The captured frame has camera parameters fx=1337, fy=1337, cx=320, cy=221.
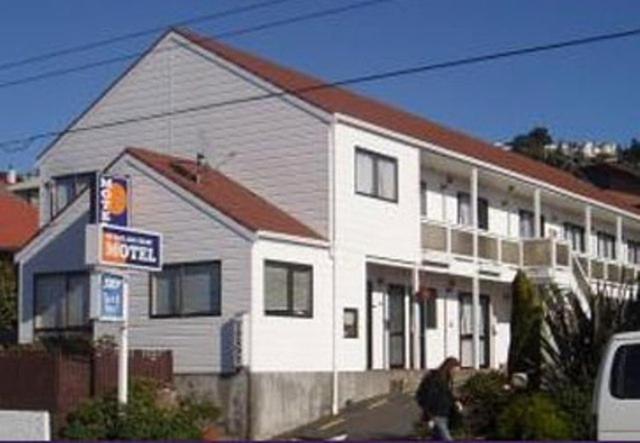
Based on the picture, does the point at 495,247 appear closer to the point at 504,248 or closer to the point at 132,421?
the point at 504,248

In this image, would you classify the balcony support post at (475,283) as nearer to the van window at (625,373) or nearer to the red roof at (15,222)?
the red roof at (15,222)

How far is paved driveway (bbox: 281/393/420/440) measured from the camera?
25.0 metres

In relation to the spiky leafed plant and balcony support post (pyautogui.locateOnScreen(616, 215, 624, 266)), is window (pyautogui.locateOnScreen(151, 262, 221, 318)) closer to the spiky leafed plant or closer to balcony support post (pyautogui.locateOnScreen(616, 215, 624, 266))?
the spiky leafed plant

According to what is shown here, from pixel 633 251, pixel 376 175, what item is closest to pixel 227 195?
pixel 376 175

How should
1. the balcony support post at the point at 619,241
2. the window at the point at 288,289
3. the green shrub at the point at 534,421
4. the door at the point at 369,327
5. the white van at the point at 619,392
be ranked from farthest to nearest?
1. the balcony support post at the point at 619,241
2. the door at the point at 369,327
3. the window at the point at 288,289
4. the green shrub at the point at 534,421
5. the white van at the point at 619,392

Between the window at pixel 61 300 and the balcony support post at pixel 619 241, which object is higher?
the balcony support post at pixel 619 241

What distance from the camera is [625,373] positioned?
45.1 ft

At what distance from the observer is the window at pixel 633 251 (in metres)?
50.2

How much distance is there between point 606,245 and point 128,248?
28.8 metres

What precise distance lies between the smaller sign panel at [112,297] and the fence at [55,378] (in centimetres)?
349

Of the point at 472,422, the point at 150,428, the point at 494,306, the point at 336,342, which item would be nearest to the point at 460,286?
the point at 494,306

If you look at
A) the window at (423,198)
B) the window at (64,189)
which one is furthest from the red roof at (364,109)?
the window at (64,189)

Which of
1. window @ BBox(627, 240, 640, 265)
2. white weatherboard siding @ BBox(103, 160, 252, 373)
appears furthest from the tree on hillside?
white weatherboard siding @ BBox(103, 160, 252, 373)

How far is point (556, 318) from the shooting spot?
22.5 metres
